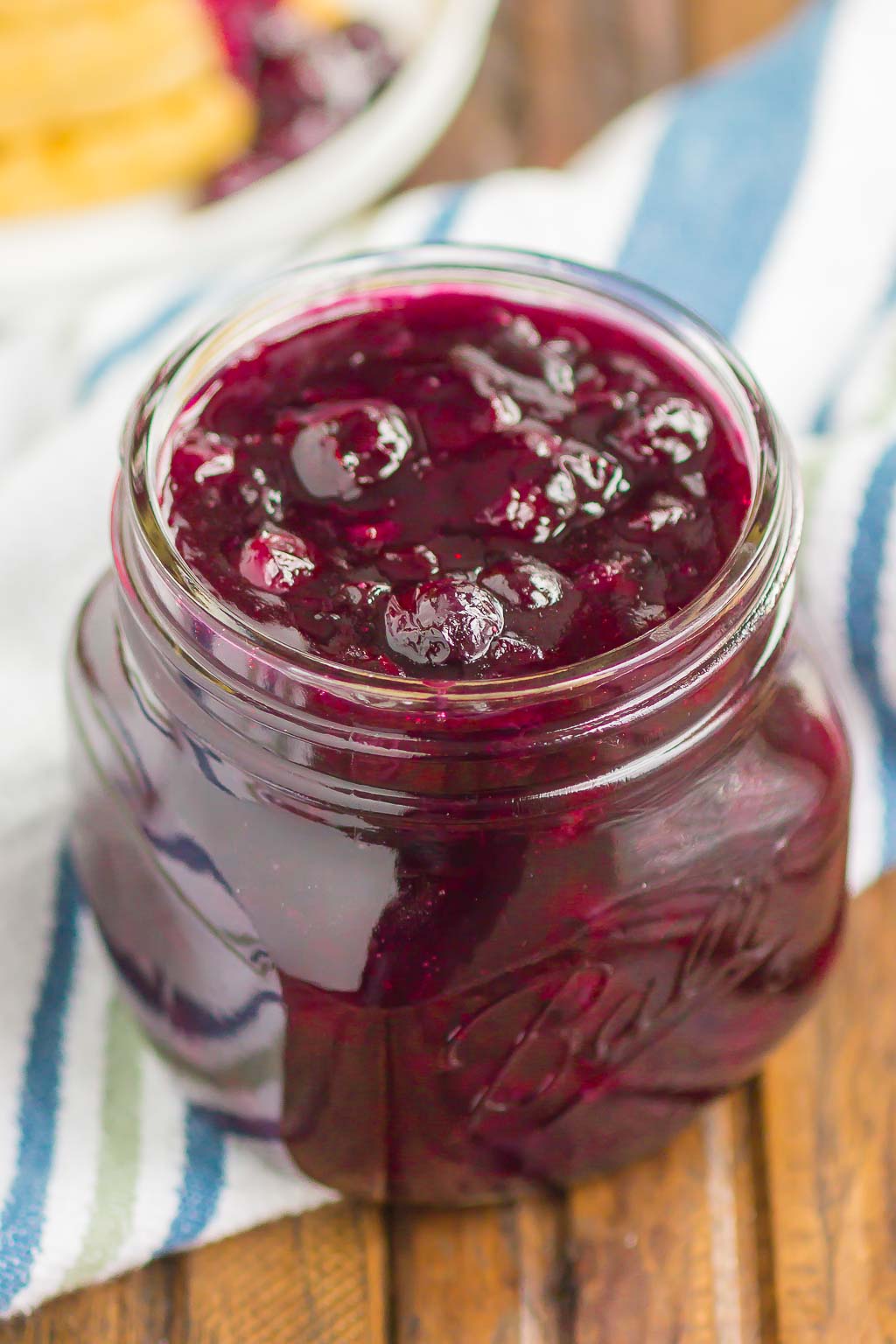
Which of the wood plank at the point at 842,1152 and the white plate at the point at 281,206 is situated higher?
the white plate at the point at 281,206

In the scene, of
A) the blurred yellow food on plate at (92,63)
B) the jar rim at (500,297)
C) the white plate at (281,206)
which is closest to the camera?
the jar rim at (500,297)

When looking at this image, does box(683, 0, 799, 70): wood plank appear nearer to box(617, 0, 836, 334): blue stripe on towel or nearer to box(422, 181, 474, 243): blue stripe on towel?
box(617, 0, 836, 334): blue stripe on towel

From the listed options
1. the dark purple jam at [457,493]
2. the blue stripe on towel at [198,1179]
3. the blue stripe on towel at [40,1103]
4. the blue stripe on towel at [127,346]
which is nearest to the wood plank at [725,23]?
the blue stripe on towel at [127,346]

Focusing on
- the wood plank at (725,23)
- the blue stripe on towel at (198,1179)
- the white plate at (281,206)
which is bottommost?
the blue stripe on towel at (198,1179)

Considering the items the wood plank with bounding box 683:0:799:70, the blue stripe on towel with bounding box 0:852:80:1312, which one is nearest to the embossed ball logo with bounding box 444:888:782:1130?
the blue stripe on towel with bounding box 0:852:80:1312

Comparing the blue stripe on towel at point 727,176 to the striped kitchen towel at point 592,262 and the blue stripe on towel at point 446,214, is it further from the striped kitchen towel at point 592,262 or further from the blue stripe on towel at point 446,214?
the blue stripe on towel at point 446,214
